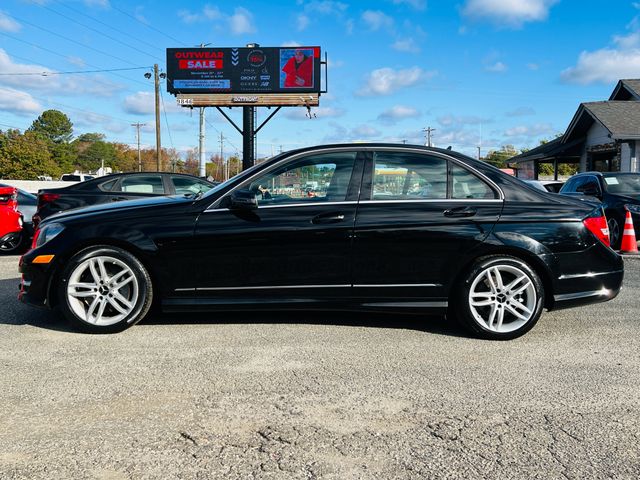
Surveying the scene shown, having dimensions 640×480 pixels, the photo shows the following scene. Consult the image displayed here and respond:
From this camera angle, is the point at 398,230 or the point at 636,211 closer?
the point at 398,230

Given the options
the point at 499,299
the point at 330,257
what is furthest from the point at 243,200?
the point at 499,299

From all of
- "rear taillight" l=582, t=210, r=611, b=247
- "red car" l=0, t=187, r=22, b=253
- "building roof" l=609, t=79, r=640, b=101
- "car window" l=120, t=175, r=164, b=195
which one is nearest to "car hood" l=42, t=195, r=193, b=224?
"rear taillight" l=582, t=210, r=611, b=247

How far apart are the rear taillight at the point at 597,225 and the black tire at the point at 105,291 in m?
3.72

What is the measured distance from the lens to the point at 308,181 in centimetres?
474

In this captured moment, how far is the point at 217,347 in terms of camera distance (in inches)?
168

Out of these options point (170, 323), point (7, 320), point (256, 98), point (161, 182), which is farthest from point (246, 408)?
point (256, 98)

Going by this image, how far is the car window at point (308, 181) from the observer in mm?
4672

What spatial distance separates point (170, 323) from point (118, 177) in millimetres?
5608

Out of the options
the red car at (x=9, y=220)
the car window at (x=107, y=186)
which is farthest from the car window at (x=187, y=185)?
the red car at (x=9, y=220)

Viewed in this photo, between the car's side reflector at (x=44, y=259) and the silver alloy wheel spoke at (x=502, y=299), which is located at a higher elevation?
the car's side reflector at (x=44, y=259)

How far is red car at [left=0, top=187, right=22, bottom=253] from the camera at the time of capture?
30.2 ft

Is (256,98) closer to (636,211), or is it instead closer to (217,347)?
(636,211)

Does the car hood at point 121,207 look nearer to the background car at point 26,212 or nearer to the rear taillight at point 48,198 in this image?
the rear taillight at point 48,198

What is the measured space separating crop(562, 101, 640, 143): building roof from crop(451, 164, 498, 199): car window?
17.7m
